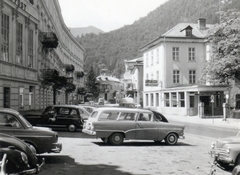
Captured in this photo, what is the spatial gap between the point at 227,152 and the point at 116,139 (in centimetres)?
611

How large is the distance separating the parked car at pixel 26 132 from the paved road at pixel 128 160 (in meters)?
0.55

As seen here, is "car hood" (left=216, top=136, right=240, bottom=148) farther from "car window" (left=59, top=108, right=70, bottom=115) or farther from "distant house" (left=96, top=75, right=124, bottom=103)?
"distant house" (left=96, top=75, right=124, bottom=103)

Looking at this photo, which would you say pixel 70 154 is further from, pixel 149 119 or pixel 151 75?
pixel 151 75

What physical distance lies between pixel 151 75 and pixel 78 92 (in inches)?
830

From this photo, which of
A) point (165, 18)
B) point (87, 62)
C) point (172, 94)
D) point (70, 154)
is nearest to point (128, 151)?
point (70, 154)

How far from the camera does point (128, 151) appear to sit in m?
12.0

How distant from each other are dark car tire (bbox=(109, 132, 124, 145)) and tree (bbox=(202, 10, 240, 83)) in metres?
15.4

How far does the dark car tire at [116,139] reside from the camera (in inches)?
535

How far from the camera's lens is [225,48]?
2659 cm

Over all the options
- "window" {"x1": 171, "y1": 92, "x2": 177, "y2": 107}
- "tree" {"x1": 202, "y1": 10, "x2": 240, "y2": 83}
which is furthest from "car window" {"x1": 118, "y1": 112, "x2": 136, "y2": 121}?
"window" {"x1": 171, "y1": 92, "x2": 177, "y2": 107}

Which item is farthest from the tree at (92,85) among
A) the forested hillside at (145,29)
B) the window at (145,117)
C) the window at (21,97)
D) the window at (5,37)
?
the window at (145,117)

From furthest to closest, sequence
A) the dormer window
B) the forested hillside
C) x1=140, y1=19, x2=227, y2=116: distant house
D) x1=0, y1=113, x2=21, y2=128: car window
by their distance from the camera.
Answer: the forested hillside → the dormer window → x1=140, y1=19, x2=227, y2=116: distant house → x1=0, y1=113, x2=21, y2=128: car window

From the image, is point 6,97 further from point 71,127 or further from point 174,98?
point 174,98

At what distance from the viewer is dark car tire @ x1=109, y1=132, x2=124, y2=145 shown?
13602 mm
